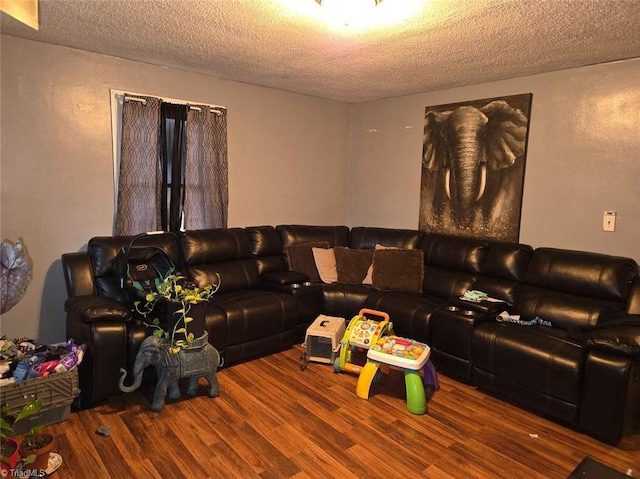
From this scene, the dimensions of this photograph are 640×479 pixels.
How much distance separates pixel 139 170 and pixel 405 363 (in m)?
2.68

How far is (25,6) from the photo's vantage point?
1348 mm

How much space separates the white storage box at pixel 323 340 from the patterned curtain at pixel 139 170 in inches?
66.9

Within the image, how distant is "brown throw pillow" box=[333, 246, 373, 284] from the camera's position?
415 cm

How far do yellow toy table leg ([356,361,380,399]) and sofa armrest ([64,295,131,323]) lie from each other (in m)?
1.63

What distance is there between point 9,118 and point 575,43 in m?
3.99

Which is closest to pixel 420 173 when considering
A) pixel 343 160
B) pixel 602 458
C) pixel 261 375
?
pixel 343 160

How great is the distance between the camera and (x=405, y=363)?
269 cm

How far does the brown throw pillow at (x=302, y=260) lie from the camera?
4172mm

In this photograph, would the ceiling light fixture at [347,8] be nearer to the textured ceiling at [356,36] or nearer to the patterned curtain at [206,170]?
the textured ceiling at [356,36]

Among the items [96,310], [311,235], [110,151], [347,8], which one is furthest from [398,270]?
[110,151]

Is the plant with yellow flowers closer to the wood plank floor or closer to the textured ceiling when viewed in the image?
the wood plank floor

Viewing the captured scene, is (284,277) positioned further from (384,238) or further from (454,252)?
(454,252)

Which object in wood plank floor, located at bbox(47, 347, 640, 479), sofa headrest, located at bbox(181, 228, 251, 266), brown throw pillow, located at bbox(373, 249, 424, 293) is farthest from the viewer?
brown throw pillow, located at bbox(373, 249, 424, 293)
